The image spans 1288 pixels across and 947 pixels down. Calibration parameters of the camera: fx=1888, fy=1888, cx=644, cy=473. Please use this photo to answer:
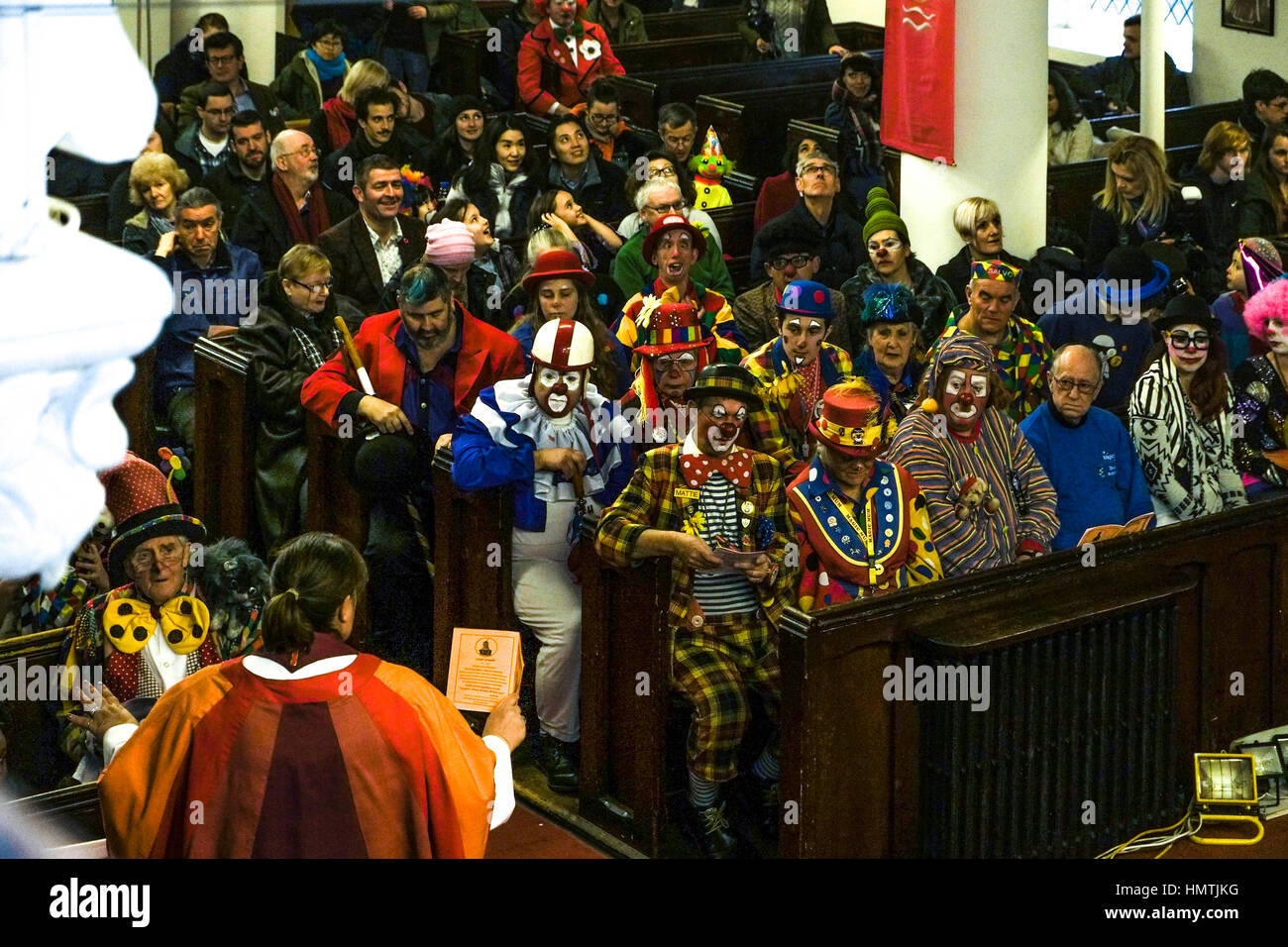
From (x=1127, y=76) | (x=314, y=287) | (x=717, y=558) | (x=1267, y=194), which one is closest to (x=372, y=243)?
(x=314, y=287)

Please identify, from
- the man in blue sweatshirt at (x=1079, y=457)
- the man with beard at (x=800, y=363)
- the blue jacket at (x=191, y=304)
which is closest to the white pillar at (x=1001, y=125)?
the man with beard at (x=800, y=363)

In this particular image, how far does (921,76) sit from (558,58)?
9.63 feet

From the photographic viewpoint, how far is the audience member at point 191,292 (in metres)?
7.25

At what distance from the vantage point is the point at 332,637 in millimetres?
3600

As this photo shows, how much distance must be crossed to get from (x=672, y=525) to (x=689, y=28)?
10.1m

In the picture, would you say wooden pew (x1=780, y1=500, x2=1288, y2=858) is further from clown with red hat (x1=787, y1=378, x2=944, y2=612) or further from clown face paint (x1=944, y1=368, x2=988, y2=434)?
clown face paint (x1=944, y1=368, x2=988, y2=434)

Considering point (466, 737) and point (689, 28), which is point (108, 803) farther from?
point (689, 28)

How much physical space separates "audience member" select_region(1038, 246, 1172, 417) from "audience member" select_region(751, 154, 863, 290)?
1.24 meters

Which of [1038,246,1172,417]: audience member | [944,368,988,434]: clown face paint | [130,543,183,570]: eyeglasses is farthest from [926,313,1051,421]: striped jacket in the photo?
[130,543,183,570]: eyeglasses

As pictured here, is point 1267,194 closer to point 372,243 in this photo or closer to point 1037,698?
point 372,243

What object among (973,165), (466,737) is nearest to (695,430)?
(466,737)

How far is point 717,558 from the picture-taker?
5391 millimetres

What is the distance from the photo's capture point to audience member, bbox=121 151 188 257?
7852mm
